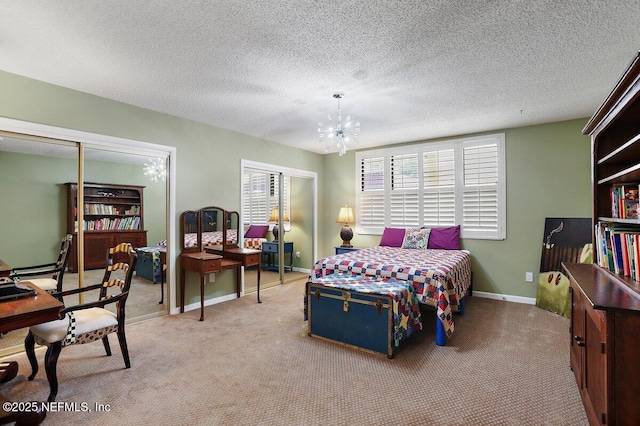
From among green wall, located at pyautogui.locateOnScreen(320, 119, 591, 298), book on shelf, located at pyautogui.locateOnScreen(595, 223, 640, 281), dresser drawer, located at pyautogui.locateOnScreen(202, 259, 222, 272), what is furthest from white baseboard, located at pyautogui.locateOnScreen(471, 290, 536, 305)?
dresser drawer, located at pyautogui.locateOnScreen(202, 259, 222, 272)

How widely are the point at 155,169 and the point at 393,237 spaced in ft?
12.0

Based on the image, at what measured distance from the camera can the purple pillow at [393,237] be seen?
5.18 m

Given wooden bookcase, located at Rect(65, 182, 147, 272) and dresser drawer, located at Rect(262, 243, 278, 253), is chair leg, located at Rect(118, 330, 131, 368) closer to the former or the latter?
wooden bookcase, located at Rect(65, 182, 147, 272)

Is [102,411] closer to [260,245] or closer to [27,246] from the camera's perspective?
[27,246]

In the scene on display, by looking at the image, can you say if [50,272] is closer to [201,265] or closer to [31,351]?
[31,351]

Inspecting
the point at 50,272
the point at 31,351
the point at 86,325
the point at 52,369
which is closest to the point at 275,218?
the point at 50,272

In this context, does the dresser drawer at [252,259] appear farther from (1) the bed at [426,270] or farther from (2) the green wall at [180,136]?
(1) the bed at [426,270]

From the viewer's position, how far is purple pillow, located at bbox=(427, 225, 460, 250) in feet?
15.6

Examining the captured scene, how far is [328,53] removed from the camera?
2.45 m

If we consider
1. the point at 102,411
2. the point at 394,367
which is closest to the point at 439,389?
the point at 394,367

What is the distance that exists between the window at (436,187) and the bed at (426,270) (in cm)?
59

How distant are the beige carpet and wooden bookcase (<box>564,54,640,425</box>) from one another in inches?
16.6

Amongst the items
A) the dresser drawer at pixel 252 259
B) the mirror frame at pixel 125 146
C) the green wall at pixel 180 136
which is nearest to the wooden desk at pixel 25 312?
the green wall at pixel 180 136

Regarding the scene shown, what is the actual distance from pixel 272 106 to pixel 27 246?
281cm
